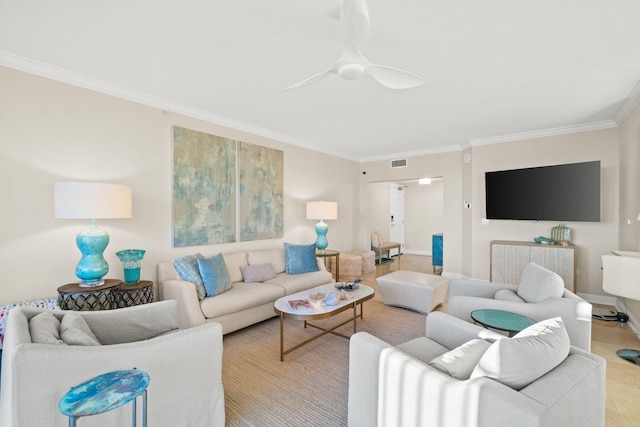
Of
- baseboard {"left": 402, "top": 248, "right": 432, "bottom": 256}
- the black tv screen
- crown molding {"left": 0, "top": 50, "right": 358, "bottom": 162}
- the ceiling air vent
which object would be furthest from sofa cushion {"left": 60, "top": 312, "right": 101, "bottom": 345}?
baseboard {"left": 402, "top": 248, "right": 432, "bottom": 256}

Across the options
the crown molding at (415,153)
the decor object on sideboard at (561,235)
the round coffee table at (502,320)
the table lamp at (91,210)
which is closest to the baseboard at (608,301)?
the decor object on sideboard at (561,235)

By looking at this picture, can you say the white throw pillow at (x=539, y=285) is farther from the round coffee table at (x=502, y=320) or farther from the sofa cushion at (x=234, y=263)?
the sofa cushion at (x=234, y=263)

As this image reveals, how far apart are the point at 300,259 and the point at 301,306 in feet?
5.00

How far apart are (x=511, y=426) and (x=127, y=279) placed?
3.19 m

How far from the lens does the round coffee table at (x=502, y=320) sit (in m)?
2.06

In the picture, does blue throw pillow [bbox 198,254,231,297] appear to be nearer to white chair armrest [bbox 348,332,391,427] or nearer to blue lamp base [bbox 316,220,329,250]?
white chair armrest [bbox 348,332,391,427]

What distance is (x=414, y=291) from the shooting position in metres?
3.74

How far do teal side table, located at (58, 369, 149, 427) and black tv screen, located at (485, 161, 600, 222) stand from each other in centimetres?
527

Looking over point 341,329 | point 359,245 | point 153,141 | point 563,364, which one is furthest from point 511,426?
point 359,245

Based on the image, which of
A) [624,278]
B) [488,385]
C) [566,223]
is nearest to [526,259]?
[566,223]

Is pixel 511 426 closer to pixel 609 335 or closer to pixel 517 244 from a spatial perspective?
pixel 609 335

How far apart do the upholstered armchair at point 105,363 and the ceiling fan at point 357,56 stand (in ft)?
6.08

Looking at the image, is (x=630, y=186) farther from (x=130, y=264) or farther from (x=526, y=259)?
(x=130, y=264)

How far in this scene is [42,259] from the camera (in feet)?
8.55
